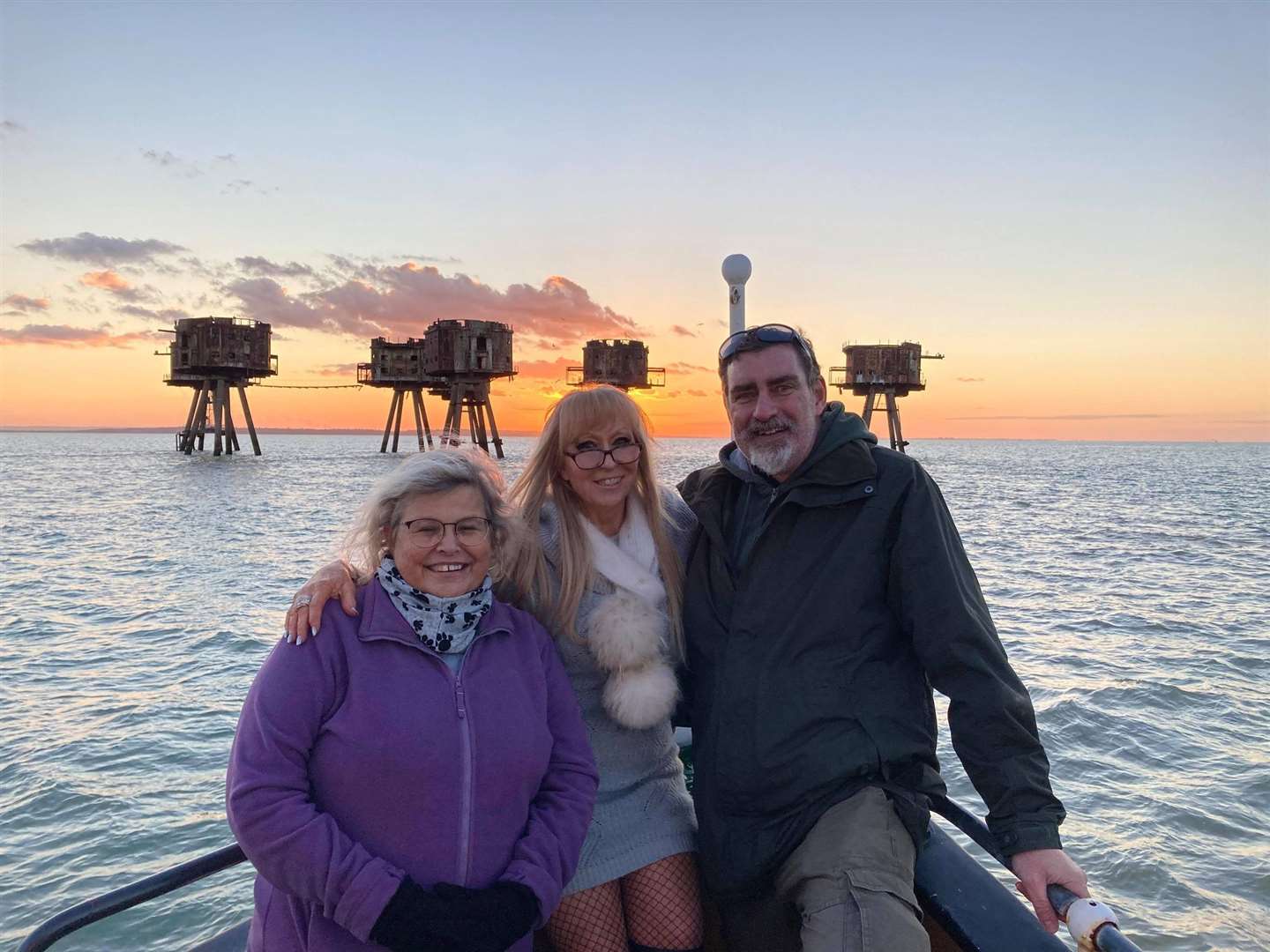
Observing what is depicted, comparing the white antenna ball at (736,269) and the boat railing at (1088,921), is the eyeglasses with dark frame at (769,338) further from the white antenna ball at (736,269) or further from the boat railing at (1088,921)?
the white antenna ball at (736,269)

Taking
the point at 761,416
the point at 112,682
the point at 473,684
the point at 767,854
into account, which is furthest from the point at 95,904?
the point at 112,682

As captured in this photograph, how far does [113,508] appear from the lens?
103 ft

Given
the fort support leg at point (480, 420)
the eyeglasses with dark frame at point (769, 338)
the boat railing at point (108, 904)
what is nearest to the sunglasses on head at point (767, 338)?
the eyeglasses with dark frame at point (769, 338)

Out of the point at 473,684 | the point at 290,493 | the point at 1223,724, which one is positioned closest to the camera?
the point at 473,684

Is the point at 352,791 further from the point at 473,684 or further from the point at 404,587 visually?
the point at 404,587

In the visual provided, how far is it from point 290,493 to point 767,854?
1530 inches

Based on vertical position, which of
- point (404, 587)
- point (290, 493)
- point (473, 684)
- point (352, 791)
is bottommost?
point (290, 493)

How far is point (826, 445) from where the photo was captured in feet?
9.72

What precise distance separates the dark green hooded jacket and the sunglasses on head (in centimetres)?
40

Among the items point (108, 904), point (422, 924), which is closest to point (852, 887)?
point (422, 924)

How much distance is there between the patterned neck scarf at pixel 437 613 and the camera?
2490 millimetres

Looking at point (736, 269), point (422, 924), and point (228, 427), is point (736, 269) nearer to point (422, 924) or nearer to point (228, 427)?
point (422, 924)

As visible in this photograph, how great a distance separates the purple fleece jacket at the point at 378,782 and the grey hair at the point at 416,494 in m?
0.20

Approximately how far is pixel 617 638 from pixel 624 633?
3 cm
